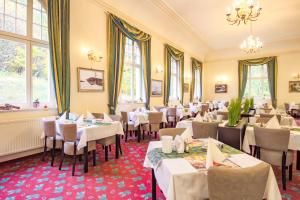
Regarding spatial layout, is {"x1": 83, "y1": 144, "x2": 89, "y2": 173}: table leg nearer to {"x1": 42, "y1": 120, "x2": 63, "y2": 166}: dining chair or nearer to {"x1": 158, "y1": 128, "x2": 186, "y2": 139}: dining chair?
{"x1": 42, "y1": 120, "x2": 63, "y2": 166}: dining chair

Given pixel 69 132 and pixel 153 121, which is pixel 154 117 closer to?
pixel 153 121

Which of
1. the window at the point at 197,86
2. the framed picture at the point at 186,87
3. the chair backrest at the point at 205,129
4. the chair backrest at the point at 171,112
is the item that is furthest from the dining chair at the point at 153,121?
the window at the point at 197,86

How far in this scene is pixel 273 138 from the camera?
2725 mm

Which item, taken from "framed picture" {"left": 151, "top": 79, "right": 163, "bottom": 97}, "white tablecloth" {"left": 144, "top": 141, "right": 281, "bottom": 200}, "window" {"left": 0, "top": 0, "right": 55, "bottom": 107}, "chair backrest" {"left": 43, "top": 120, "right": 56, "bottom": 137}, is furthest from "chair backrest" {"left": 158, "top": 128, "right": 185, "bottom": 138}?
"framed picture" {"left": 151, "top": 79, "right": 163, "bottom": 97}

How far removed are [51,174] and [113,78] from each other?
331cm

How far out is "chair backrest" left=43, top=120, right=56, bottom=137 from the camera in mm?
3604

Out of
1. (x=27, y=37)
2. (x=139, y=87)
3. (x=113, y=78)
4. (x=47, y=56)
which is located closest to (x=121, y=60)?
(x=113, y=78)

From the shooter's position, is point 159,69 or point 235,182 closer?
point 235,182

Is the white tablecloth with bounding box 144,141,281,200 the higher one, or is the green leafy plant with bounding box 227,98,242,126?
the green leafy plant with bounding box 227,98,242,126

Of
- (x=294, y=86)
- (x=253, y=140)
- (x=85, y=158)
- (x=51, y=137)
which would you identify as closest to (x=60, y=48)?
(x=51, y=137)

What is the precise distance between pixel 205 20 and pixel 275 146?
6.49m

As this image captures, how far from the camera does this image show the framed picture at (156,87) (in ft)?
26.4

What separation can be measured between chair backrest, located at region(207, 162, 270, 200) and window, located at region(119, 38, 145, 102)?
5555mm

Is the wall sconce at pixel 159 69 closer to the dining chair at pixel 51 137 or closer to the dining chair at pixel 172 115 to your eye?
the dining chair at pixel 172 115
